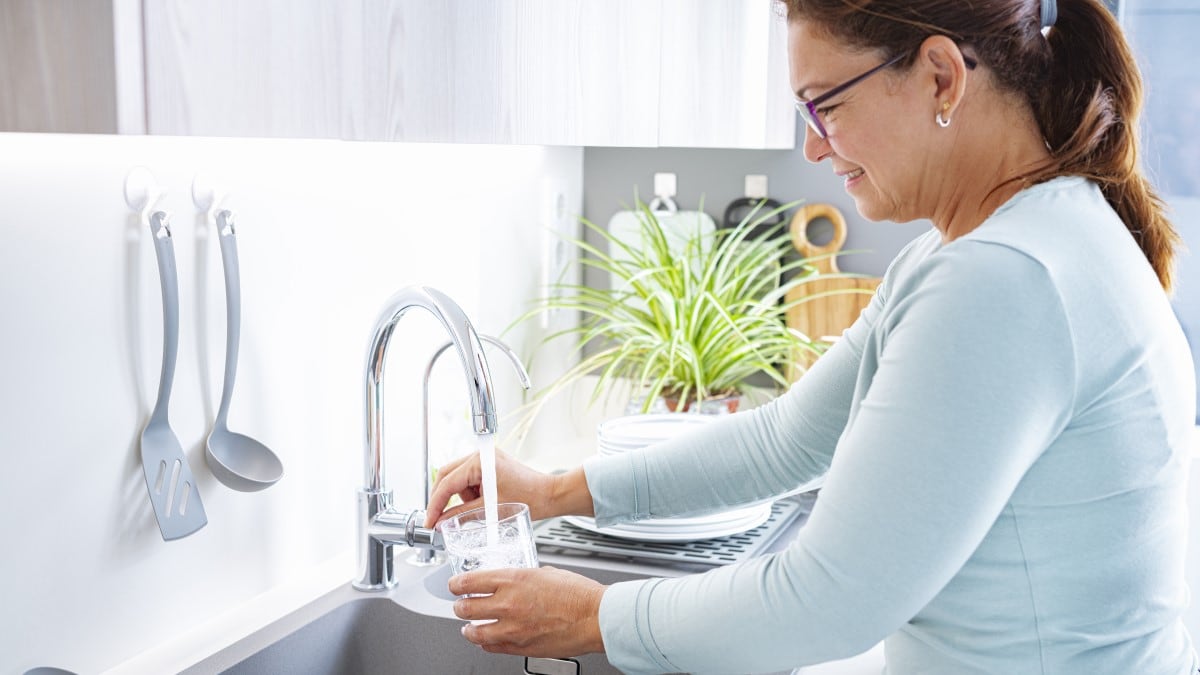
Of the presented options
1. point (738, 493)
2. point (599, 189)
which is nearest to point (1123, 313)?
point (738, 493)

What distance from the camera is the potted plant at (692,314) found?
215 centimetres

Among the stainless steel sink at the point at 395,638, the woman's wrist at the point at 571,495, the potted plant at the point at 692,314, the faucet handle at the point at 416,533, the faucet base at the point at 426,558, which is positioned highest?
the potted plant at the point at 692,314

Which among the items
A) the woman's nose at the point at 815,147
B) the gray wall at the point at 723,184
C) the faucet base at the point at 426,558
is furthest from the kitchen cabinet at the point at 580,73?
the faucet base at the point at 426,558

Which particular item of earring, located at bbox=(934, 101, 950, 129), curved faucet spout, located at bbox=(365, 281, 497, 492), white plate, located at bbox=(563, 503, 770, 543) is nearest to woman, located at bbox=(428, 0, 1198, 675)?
earring, located at bbox=(934, 101, 950, 129)

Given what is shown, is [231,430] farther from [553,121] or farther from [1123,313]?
[1123,313]

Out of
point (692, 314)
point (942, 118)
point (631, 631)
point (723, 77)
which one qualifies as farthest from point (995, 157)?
point (692, 314)

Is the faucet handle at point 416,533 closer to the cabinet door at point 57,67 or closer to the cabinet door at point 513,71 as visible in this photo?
the cabinet door at point 513,71

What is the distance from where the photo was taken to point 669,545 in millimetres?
1617

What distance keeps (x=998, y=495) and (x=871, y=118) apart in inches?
13.4

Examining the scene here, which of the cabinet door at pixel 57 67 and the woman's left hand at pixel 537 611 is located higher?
the cabinet door at pixel 57 67

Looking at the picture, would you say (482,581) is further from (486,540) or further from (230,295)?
(230,295)

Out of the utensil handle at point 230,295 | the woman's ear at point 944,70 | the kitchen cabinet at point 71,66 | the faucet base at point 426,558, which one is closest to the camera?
the kitchen cabinet at point 71,66

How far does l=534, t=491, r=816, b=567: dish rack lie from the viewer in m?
1.57

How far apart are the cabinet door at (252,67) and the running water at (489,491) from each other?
348mm
